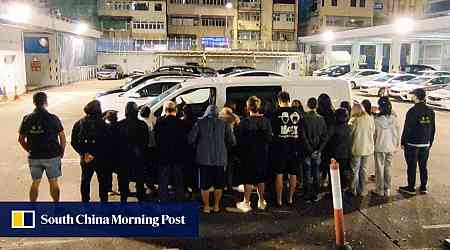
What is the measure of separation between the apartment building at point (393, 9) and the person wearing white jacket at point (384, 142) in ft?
201

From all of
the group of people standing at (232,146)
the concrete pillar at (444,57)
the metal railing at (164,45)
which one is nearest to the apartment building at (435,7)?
the metal railing at (164,45)

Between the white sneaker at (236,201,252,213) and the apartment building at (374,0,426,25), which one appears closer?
the white sneaker at (236,201,252,213)

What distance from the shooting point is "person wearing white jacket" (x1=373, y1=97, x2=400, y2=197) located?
723 cm

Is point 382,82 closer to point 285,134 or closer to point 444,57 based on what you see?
point 444,57

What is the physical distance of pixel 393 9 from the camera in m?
64.6

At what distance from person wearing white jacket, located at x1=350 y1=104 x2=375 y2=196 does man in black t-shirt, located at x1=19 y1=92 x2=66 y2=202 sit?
455cm

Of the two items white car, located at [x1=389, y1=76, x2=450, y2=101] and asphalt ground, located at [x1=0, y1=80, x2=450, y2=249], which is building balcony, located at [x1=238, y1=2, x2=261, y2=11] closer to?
white car, located at [x1=389, y1=76, x2=450, y2=101]

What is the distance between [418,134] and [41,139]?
5.84 m

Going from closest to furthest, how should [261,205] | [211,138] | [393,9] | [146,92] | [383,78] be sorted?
1. [211,138]
2. [261,205]
3. [146,92]
4. [383,78]
5. [393,9]

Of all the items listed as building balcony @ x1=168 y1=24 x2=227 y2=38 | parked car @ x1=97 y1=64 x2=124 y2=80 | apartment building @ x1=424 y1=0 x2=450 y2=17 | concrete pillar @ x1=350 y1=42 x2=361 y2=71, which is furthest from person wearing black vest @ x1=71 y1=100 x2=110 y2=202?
apartment building @ x1=424 y1=0 x2=450 y2=17

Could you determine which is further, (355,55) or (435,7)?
(435,7)

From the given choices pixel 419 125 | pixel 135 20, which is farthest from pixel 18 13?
pixel 135 20

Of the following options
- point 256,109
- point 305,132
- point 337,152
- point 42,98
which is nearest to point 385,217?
point 337,152

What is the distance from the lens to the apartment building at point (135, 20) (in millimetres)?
55344
